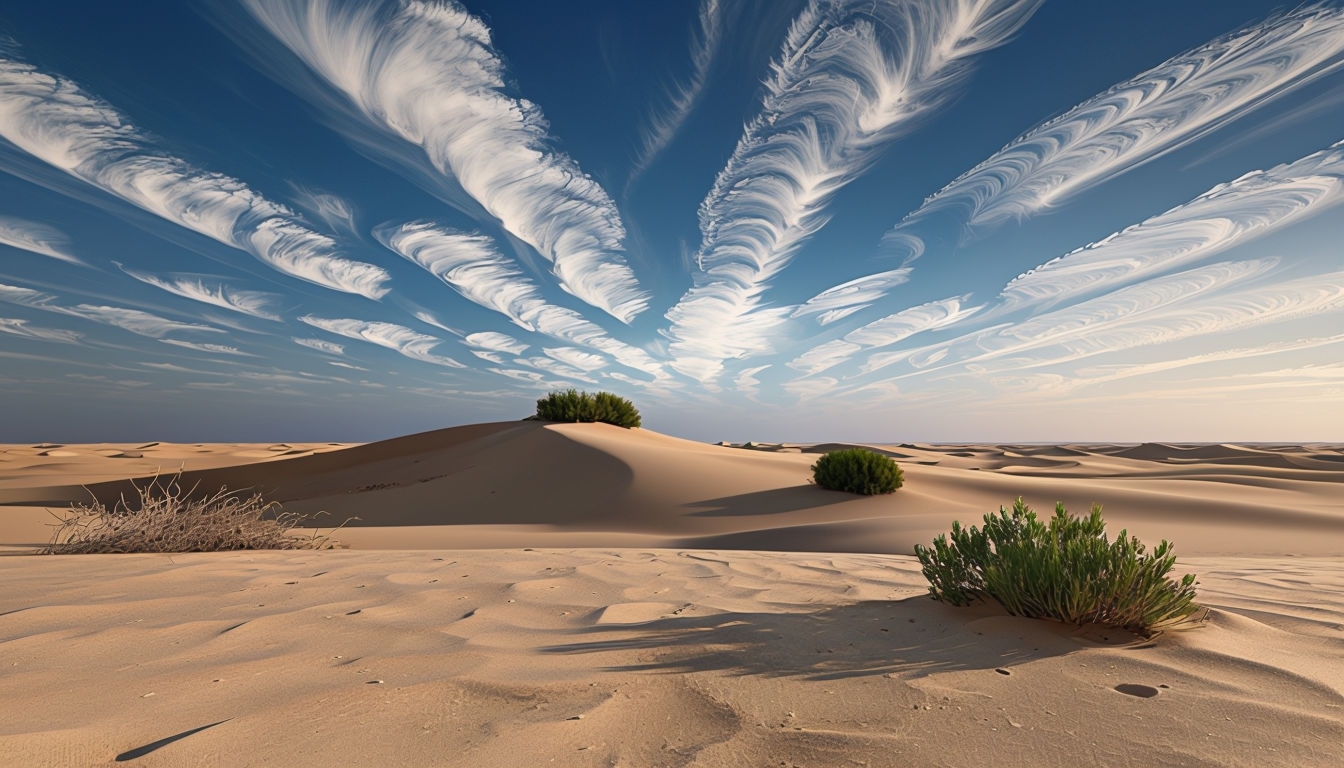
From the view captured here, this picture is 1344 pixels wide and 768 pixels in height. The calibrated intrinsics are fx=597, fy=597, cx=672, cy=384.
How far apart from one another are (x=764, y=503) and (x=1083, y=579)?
341 inches

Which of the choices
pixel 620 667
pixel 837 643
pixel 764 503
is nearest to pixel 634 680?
pixel 620 667

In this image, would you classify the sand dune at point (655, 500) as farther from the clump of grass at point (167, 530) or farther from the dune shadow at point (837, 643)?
the dune shadow at point (837, 643)

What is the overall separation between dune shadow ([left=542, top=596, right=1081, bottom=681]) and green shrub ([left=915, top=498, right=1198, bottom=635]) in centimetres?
13

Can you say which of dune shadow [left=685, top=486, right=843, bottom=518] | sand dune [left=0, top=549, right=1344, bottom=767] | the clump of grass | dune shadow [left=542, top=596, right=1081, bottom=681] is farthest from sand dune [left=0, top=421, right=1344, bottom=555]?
dune shadow [left=542, top=596, right=1081, bottom=681]

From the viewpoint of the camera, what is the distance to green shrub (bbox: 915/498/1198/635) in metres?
2.53

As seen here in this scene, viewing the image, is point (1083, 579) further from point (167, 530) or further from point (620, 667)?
point (167, 530)

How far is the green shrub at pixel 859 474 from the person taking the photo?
450 inches

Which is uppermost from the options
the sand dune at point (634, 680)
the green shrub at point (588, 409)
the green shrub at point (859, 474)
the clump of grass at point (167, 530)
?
the green shrub at point (588, 409)

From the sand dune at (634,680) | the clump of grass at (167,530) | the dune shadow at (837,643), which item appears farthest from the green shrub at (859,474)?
the clump of grass at (167,530)

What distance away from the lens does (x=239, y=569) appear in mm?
4359

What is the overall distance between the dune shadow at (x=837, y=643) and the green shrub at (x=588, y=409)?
50.5ft

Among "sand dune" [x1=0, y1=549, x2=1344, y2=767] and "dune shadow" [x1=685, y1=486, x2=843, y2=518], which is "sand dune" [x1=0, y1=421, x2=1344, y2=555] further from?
"sand dune" [x1=0, y1=549, x2=1344, y2=767]

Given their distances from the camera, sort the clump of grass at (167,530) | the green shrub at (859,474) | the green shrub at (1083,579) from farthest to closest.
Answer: the green shrub at (859,474), the clump of grass at (167,530), the green shrub at (1083,579)

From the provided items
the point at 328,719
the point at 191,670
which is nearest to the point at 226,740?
the point at 328,719
